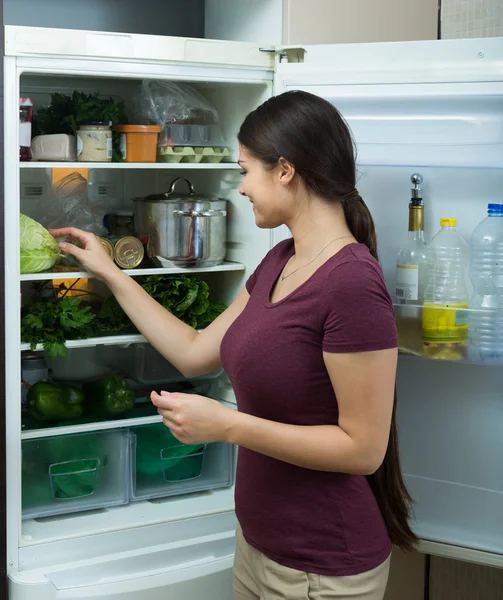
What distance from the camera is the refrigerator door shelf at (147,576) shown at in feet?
5.99

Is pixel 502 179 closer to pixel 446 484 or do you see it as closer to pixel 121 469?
pixel 446 484

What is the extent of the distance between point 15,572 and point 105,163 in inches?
36.6

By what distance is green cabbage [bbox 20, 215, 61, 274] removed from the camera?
71.2 inches

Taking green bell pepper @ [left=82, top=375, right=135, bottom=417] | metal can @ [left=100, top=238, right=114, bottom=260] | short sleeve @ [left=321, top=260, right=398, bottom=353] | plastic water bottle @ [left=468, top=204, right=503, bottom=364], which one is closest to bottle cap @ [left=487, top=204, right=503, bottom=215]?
plastic water bottle @ [left=468, top=204, right=503, bottom=364]

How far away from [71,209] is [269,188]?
2.40 feet

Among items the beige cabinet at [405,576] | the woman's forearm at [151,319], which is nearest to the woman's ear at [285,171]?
the woman's forearm at [151,319]

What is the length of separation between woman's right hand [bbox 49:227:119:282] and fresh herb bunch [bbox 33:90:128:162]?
225mm

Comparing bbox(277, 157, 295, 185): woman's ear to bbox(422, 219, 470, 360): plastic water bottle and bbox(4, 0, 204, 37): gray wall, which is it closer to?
bbox(422, 219, 470, 360): plastic water bottle

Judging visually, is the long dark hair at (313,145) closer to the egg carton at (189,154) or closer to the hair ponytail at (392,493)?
the hair ponytail at (392,493)

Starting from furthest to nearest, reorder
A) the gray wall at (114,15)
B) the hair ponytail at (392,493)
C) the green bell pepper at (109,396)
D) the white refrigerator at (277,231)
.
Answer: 1. the gray wall at (114,15)
2. the green bell pepper at (109,396)
3. the white refrigerator at (277,231)
4. the hair ponytail at (392,493)

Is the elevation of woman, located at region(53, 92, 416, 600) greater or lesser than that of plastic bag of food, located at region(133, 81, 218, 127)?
lesser

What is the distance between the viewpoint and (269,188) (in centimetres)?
144

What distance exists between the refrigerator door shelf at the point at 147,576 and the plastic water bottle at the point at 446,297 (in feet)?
2.38

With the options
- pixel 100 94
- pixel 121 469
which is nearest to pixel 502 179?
pixel 100 94
